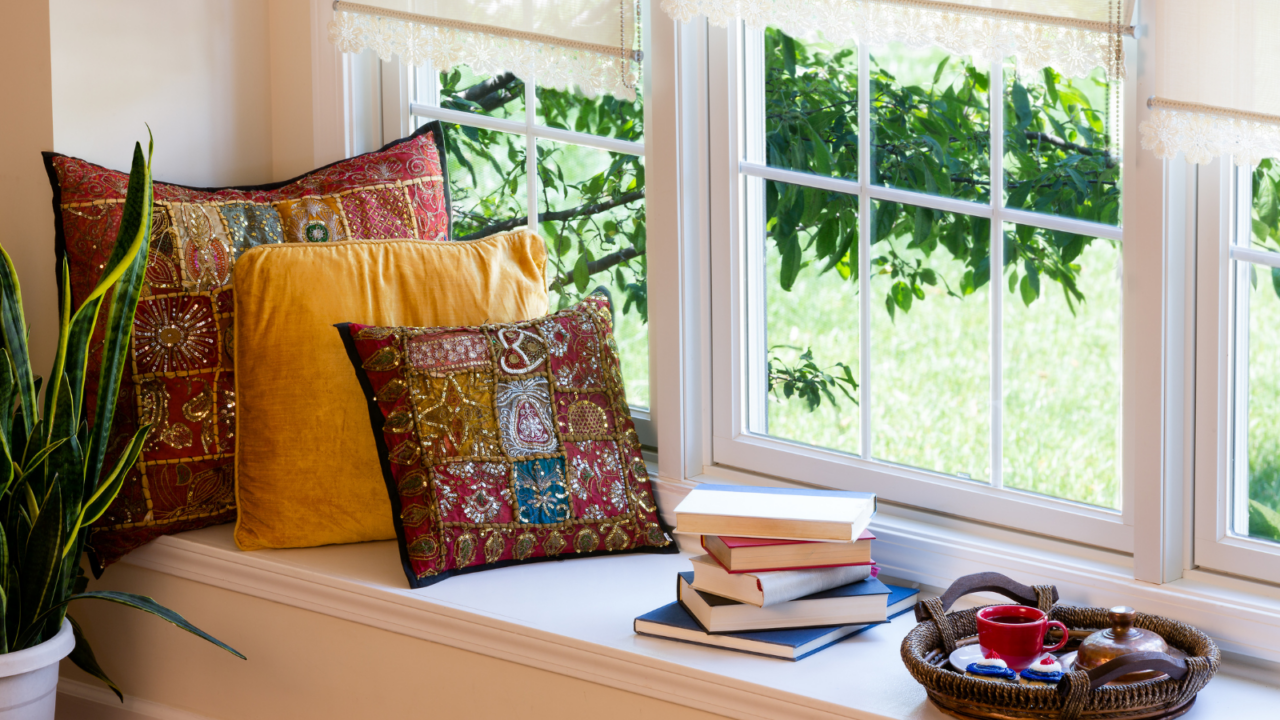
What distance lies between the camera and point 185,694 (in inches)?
88.3

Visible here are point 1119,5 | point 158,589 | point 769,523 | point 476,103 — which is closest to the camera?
point 1119,5

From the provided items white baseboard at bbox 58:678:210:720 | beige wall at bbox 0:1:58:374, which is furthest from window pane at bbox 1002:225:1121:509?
beige wall at bbox 0:1:58:374

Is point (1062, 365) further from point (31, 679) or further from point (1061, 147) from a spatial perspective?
point (31, 679)

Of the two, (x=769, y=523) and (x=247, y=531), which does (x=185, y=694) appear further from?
(x=769, y=523)

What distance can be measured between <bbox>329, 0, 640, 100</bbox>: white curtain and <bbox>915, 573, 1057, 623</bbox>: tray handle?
99cm

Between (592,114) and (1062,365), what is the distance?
3.37 ft

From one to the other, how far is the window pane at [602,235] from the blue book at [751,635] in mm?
654

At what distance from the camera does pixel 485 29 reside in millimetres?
2166

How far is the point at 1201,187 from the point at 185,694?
77.5 inches

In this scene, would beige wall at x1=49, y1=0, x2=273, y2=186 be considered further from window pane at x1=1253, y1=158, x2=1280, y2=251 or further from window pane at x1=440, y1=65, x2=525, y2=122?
window pane at x1=1253, y1=158, x2=1280, y2=251

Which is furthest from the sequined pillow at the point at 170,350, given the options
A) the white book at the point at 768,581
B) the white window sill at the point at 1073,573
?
the white book at the point at 768,581

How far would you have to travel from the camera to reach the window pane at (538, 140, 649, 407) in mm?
2279

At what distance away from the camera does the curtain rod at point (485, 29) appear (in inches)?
80.0

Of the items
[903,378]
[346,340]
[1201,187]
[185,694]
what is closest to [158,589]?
[185,694]
